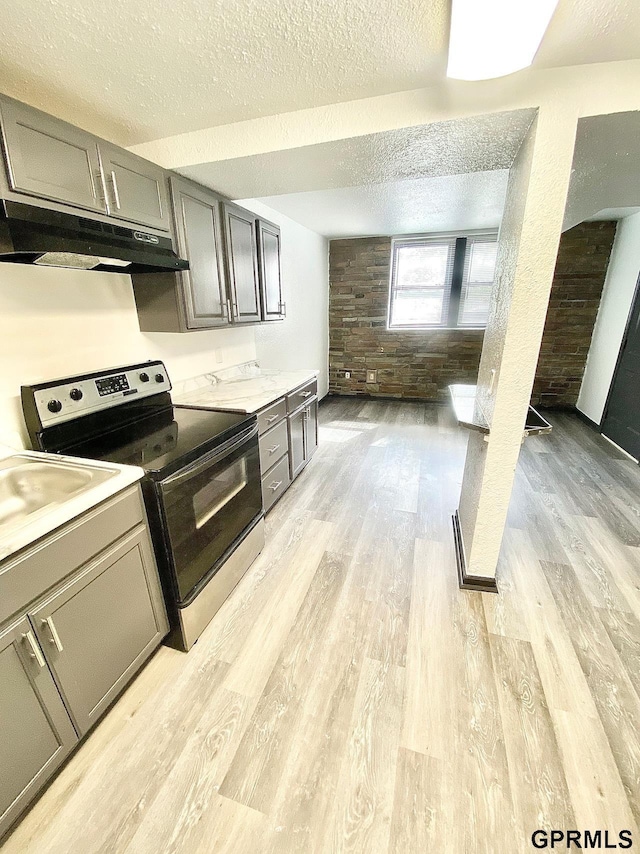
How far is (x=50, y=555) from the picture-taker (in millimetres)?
1009

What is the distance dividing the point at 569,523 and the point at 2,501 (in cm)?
320

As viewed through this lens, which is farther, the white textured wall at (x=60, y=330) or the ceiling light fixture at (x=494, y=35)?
the white textured wall at (x=60, y=330)

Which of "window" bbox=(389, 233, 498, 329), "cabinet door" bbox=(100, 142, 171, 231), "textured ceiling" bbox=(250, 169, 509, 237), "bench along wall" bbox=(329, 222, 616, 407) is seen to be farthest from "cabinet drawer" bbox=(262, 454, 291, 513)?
"window" bbox=(389, 233, 498, 329)

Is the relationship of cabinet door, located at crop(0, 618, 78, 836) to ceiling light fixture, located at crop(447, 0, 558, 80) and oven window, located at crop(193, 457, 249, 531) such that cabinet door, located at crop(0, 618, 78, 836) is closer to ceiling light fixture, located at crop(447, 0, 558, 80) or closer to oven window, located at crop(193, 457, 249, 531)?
oven window, located at crop(193, 457, 249, 531)

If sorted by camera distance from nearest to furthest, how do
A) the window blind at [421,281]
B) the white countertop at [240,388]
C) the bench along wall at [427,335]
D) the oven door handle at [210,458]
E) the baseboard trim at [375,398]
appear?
the oven door handle at [210,458]
the white countertop at [240,388]
the bench along wall at [427,335]
the window blind at [421,281]
the baseboard trim at [375,398]

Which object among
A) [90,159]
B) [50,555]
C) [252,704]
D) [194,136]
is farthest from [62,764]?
[194,136]

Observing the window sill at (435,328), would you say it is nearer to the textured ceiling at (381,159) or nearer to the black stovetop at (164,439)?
the textured ceiling at (381,159)

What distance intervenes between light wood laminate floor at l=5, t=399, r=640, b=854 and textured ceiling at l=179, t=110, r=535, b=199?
2174mm

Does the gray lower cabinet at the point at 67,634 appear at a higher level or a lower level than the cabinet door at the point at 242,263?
lower

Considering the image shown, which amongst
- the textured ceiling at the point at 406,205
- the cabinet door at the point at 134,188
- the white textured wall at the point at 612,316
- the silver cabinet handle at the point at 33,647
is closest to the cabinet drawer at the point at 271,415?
the cabinet door at the point at 134,188

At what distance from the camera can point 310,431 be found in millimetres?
3230

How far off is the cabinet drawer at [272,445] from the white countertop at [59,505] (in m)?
1.05

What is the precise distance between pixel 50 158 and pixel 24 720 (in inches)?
73.0

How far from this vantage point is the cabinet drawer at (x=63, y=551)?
36.4 inches
